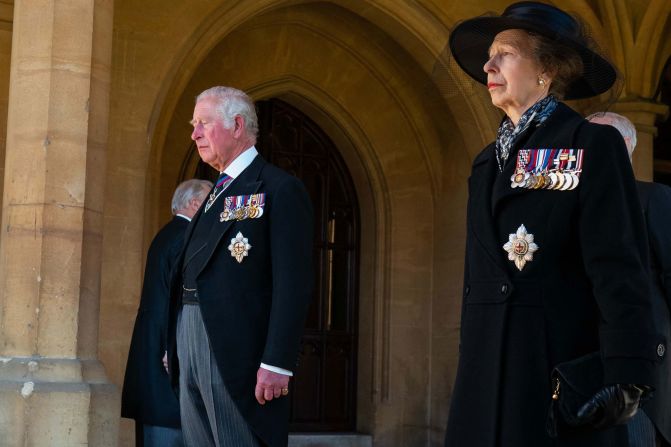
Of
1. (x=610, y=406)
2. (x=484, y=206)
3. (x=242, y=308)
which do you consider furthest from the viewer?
(x=242, y=308)

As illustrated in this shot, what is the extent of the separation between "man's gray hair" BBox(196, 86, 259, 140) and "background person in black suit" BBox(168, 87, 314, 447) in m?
0.16

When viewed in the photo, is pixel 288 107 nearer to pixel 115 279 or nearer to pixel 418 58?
pixel 418 58

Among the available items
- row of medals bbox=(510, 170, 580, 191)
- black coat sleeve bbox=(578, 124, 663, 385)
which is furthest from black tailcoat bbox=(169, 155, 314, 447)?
black coat sleeve bbox=(578, 124, 663, 385)

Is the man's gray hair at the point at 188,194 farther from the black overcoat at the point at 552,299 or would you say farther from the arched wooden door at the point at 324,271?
the arched wooden door at the point at 324,271

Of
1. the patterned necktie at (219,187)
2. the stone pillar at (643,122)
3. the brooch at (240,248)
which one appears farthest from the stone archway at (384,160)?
the brooch at (240,248)

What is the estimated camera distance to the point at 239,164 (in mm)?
4230

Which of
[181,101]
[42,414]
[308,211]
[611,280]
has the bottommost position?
[42,414]

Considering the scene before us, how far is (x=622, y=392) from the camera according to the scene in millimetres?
2547

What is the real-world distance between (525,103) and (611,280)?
0.53 m

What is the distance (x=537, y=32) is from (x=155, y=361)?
3305 mm

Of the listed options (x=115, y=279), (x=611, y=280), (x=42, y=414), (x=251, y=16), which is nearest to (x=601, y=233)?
(x=611, y=280)

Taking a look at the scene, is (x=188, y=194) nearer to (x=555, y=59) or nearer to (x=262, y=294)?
(x=262, y=294)

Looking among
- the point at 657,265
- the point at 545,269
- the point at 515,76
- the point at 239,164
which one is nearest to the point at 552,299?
the point at 545,269

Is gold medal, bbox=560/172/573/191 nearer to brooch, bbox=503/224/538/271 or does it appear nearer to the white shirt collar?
brooch, bbox=503/224/538/271
